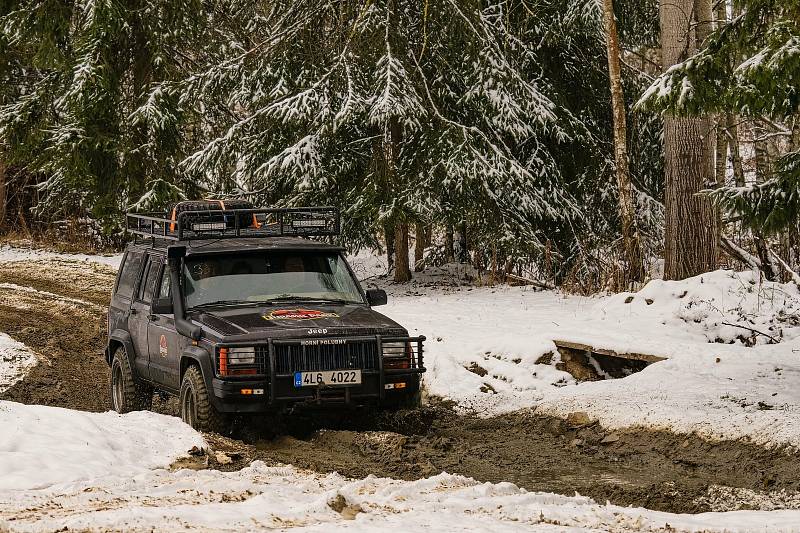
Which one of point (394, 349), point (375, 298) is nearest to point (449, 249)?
point (375, 298)

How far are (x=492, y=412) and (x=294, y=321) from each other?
2.98 meters

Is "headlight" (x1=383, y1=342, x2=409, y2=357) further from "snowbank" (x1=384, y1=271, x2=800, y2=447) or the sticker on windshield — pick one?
"snowbank" (x1=384, y1=271, x2=800, y2=447)

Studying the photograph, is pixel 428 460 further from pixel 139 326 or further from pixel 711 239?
pixel 711 239

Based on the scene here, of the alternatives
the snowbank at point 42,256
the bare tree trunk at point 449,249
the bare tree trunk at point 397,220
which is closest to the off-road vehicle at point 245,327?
the bare tree trunk at point 397,220

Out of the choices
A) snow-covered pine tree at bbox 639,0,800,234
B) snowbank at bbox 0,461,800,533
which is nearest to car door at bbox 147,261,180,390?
→ snowbank at bbox 0,461,800,533

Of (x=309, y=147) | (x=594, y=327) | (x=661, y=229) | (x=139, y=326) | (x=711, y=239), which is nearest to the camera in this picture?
(x=139, y=326)

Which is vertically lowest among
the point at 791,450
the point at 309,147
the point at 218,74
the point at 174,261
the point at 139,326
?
the point at 791,450

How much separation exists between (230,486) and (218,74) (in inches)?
648

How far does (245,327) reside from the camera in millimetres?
9703

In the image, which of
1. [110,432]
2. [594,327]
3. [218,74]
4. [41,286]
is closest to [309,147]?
[218,74]

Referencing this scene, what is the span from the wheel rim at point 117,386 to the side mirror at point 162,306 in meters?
1.86

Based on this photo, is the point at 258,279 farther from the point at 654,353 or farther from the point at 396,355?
the point at 654,353

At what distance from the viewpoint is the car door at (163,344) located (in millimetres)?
10578

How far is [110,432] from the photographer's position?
9008 millimetres
